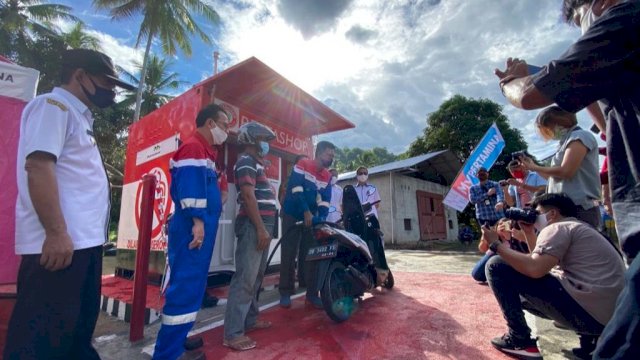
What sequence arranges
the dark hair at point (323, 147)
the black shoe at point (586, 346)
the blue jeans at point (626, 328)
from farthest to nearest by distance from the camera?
the dark hair at point (323, 147) → the black shoe at point (586, 346) → the blue jeans at point (626, 328)

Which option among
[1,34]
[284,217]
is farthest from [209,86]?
[1,34]

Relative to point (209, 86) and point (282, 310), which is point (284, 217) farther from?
point (209, 86)

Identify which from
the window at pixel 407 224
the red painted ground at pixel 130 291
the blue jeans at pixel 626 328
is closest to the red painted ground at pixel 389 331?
the red painted ground at pixel 130 291

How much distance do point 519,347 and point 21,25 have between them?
79.8 feet

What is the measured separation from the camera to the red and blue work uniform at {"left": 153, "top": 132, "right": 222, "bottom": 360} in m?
2.03

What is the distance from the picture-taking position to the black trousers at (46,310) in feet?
4.60

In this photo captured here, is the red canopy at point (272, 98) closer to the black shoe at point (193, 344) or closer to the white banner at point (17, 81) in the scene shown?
the white banner at point (17, 81)

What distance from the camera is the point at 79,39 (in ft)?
59.0

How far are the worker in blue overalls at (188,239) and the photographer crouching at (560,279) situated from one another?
7.00 ft

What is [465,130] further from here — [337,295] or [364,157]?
[337,295]

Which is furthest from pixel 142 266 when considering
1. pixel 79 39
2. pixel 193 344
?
pixel 79 39

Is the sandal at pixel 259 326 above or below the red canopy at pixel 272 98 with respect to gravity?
below

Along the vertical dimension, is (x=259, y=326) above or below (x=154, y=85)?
below

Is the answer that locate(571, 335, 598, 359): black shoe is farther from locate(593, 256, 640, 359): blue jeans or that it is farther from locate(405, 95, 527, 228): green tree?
locate(405, 95, 527, 228): green tree
